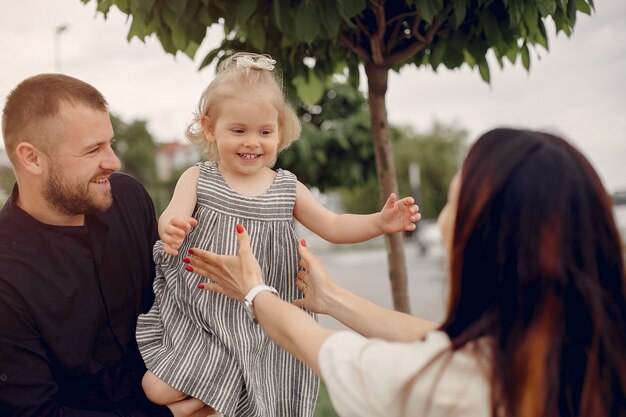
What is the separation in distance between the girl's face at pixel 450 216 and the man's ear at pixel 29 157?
1.51 m

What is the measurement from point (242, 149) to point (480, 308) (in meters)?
1.17

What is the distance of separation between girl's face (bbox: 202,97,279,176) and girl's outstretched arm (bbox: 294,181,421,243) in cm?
22

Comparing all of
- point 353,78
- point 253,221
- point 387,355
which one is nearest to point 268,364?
point 253,221

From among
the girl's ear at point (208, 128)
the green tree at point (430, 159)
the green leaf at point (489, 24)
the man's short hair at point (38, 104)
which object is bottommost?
the green tree at point (430, 159)

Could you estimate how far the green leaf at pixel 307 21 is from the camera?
10.1 ft

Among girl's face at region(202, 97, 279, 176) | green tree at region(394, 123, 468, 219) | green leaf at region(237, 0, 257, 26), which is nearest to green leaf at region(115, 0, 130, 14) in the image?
green leaf at region(237, 0, 257, 26)

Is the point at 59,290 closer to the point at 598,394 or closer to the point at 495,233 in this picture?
the point at 495,233

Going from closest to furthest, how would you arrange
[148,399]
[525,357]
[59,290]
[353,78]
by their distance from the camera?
[525,357]
[59,290]
[148,399]
[353,78]

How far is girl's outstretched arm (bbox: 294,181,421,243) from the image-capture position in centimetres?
253

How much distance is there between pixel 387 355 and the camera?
1.73 metres

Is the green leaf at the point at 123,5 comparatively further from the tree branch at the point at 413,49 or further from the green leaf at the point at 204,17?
the tree branch at the point at 413,49

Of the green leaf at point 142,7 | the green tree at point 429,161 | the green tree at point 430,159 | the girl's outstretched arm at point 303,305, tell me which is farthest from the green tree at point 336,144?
the green tree at point 430,159

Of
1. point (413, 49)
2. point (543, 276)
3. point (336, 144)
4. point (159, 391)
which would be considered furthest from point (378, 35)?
point (336, 144)

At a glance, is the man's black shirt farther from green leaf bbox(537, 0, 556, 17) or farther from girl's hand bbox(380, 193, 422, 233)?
green leaf bbox(537, 0, 556, 17)
